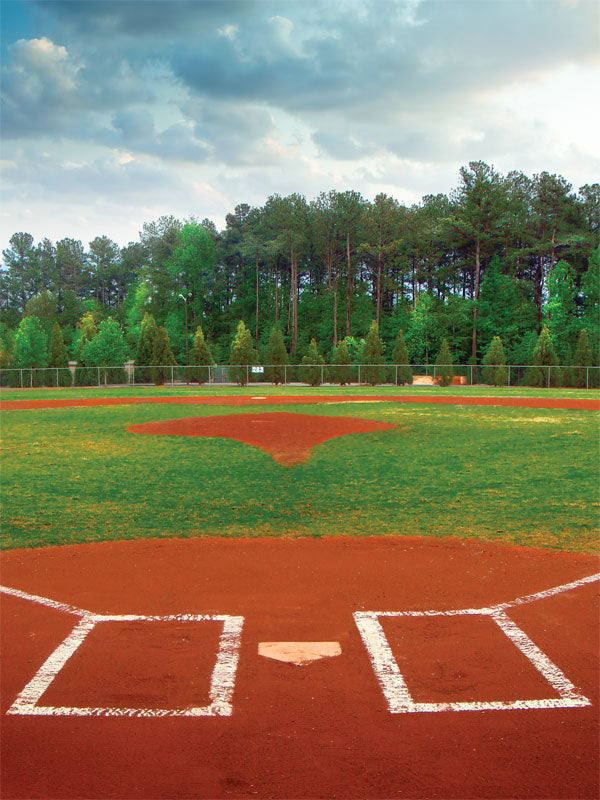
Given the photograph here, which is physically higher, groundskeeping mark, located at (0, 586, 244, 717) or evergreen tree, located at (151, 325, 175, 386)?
evergreen tree, located at (151, 325, 175, 386)

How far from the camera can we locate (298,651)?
176 inches

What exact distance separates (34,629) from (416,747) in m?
3.12

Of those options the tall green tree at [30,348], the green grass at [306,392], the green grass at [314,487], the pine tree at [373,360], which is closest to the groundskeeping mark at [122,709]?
the green grass at [314,487]

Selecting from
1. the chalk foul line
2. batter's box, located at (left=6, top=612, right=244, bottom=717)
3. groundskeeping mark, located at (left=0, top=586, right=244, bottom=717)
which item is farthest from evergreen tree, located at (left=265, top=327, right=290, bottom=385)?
batter's box, located at (left=6, top=612, right=244, bottom=717)

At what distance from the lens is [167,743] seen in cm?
338

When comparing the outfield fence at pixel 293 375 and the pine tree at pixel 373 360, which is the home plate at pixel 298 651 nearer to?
the outfield fence at pixel 293 375

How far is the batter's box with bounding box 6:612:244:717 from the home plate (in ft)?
0.75

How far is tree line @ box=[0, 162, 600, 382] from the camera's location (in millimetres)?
64062

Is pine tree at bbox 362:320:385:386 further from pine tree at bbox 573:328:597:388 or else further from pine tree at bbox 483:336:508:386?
pine tree at bbox 573:328:597:388

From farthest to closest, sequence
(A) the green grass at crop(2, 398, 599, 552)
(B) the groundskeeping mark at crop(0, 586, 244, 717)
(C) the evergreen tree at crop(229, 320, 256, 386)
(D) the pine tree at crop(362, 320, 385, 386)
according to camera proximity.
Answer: (C) the evergreen tree at crop(229, 320, 256, 386), (D) the pine tree at crop(362, 320, 385, 386), (A) the green grass at crop(2, 398, 599, 552), (B) the groundskeeping mark at crop(0, 586, 244, 717)

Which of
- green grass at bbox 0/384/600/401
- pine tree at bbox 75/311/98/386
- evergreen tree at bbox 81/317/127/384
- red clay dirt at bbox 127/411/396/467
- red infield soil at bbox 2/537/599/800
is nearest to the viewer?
red infield soil at bbox 2/537/599/800

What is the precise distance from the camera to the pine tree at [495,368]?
49875 millimetres

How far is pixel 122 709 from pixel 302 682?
3.68 ft

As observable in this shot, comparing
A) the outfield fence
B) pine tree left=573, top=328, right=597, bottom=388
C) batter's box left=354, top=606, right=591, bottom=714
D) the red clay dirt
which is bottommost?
batter's box left=354, top=606, right=591, bottom=714
